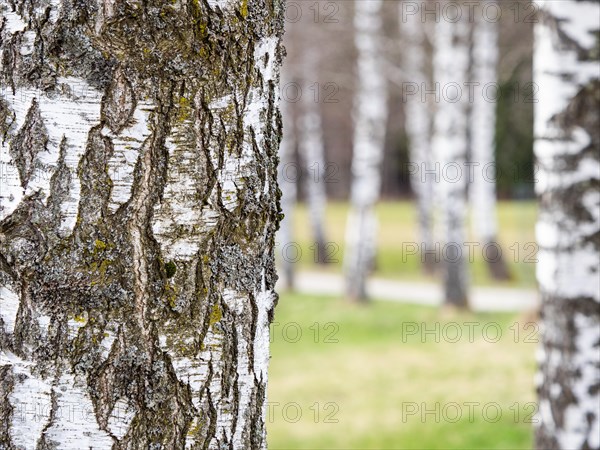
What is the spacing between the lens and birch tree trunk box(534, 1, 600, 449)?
3297 mm

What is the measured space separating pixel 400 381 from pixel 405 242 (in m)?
14.7

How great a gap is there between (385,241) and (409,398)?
17.8 metres

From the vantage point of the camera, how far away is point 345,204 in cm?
3806

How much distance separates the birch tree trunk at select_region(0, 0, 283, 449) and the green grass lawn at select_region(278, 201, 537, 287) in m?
11.7

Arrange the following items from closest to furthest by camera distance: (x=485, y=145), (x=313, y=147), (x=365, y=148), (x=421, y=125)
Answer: (x=365, y=148) → (x=485, y=145) → (x=421, y=125) → (x=313, y=147)

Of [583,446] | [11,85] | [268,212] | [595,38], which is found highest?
[595,38]

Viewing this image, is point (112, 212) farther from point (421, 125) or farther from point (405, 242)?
point (405, 242)

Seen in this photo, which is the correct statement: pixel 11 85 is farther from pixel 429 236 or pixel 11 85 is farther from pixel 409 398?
pixel 429 236

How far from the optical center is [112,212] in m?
1.27

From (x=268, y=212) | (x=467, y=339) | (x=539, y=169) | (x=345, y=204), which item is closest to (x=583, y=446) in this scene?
(x=539, y=169)

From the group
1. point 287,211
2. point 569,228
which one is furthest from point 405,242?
point 569,228

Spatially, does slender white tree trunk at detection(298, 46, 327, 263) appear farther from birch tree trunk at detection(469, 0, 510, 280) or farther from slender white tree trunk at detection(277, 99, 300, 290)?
birch tree trunk at detection(469, 0, 510, 280)

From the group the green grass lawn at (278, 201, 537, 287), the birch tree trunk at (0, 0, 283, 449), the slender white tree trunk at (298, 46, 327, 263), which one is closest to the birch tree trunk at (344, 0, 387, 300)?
the green grass lawn at (278, 201, 537, 287)

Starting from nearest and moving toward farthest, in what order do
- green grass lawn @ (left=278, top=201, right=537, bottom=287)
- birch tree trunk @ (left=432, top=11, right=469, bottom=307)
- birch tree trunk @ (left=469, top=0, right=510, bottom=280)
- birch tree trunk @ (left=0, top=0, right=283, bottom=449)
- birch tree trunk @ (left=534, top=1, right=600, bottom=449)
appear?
birch tree trunk @ (left=0, top=0, right=283, bottom=449), birch tree trunk @ (left=534, top=1, right=600, bottom=449), birch tree trunk @ (left=432, top=11, right=469, bottom=307), birch tree trunk @ (left=469, top=0, right=510, bottom=280), green grass lawn @ (left=278, top=201, right=537, bottom=287)
